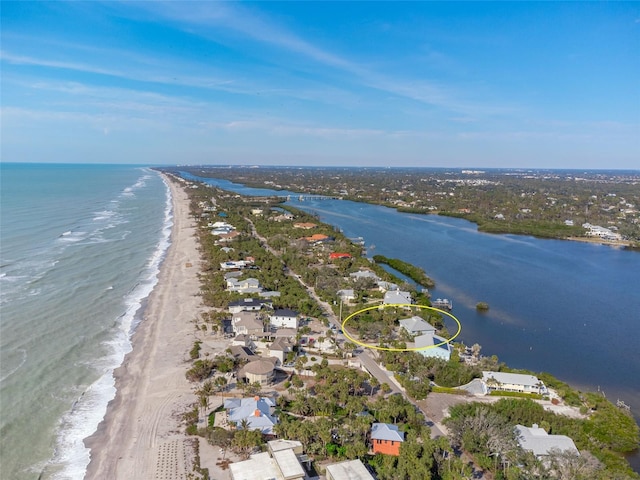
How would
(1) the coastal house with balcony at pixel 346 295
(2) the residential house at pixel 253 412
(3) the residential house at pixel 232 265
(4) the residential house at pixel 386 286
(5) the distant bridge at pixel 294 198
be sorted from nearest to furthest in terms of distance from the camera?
1. (2) the residential house at pixel 253 412
2. (1) the coastal house with balcony at pixel 346 295
3. (4) the residential house at pixel 386 286
4. (3) the residential house at pixel 232 265
5. (5) the distant bridge at pixel 294 198

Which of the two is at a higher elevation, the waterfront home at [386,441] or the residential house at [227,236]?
the residential house at [227,236]

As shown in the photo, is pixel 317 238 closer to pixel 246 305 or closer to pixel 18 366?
pixel 246 305

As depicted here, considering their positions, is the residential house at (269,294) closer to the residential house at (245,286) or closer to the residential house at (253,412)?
the residential house at (245,286)

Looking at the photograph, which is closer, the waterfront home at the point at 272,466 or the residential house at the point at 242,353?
the waterfront home at the point at 272,466

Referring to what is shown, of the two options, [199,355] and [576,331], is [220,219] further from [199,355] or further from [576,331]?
[576,331]

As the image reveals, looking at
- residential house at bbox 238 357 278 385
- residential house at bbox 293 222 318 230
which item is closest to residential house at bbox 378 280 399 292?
residential house at bbox 238 357 278 385

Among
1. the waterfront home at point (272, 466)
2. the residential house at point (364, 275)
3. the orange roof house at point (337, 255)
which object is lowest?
the waterfront home at point (272, 466)

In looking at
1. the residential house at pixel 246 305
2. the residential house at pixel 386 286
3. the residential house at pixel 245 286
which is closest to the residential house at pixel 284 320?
the residential house at pixel 246 305

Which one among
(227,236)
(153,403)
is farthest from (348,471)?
(227,236)
